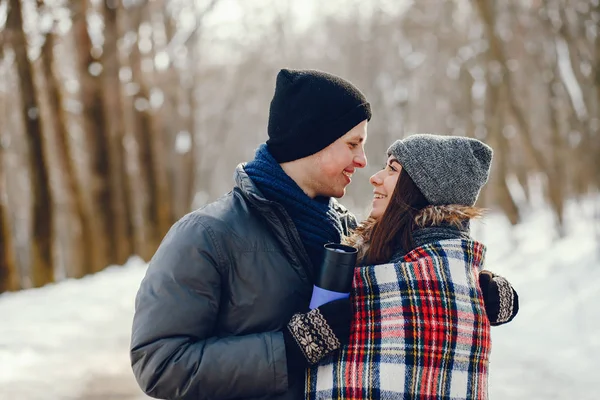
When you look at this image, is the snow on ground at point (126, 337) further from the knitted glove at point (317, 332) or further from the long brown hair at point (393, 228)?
the knitted glove at point (317, 332)

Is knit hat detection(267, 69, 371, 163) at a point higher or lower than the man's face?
higher

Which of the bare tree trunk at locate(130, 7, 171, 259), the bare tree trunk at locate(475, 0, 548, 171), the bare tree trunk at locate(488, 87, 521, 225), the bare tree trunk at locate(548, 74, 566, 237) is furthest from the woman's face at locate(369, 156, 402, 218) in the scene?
the bare tree trunk at locate(130, 7, 171, 259)

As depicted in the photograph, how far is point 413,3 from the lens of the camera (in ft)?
70.9

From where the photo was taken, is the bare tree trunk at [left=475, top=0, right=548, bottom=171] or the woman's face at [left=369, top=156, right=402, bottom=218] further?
the bare tree trunk at [left=475, top=0, right=548, bottom=171]

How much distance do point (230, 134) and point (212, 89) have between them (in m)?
5.37

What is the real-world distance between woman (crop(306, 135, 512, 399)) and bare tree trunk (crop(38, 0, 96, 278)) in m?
12.0

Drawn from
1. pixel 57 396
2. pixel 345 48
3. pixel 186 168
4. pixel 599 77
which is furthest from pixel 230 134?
pixel 57 396

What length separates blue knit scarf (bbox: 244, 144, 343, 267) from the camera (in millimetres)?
2648

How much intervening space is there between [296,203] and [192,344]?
2.15ft

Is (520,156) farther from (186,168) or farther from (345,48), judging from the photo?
(186,168)

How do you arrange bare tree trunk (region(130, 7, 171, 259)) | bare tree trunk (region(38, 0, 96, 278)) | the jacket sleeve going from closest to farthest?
the jacket sleeve → bare tree trunk (region(38, 0, 96, 278)) → bare tree trunk (region(130, 7, 171, 259))

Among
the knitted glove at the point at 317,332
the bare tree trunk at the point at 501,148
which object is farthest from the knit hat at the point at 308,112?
the bare tree trunk at the point at 501,148

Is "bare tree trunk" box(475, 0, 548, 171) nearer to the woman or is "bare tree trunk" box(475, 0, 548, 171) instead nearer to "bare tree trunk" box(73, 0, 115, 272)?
"bare tree trunk" box(73, 0, 115, 272)

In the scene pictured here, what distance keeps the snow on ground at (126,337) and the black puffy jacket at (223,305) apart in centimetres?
421
